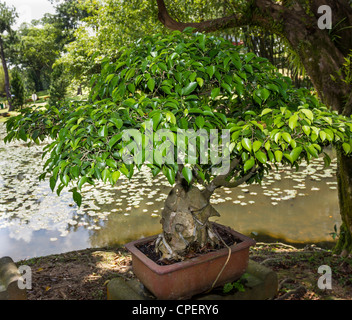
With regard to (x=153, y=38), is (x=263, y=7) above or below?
above

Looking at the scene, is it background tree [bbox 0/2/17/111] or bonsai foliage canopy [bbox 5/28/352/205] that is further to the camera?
background tree [bbox 0/2/17/111]

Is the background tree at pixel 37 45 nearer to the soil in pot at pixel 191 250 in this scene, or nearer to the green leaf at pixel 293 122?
the soil in pot at pixel 191 250

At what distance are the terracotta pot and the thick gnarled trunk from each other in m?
0.15

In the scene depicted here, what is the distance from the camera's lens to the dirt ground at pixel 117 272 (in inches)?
87.9

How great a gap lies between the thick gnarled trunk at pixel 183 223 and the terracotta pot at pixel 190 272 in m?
0.15

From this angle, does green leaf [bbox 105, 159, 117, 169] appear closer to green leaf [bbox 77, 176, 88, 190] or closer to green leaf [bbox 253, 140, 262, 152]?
green leaf [bbox 77, 176, 88, 190]

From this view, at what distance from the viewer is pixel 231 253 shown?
1.99 meters

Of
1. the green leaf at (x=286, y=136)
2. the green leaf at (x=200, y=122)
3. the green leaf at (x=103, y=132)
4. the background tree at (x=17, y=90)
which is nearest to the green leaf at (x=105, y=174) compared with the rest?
the green leaf at (x=103, y=132)

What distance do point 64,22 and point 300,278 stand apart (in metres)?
28.9

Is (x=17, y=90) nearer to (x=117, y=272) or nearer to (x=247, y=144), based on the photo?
(x=117, y=272)

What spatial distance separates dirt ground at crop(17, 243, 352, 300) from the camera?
223 cm

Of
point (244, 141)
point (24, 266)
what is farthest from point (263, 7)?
point (24, 266)

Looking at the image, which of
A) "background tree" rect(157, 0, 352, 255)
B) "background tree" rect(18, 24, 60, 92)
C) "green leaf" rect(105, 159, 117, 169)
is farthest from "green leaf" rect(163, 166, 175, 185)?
"background tree" rect(18, 24, 60, 92)

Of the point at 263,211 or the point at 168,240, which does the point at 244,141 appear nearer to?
the point at 168,240
